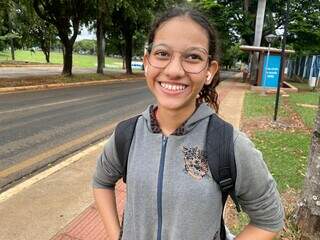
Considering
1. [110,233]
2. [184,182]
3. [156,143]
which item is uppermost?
[156,143]

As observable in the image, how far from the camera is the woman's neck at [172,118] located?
1658 millimetres

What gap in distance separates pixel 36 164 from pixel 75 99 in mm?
9142

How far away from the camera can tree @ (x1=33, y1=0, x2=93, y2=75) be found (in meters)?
22.2

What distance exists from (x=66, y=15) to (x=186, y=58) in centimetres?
2271

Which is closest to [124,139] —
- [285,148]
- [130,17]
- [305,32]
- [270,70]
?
[285,148]

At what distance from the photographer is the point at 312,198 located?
3.76 m

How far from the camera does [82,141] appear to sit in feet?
26.7

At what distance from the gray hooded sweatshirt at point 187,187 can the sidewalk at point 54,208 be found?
2.32m

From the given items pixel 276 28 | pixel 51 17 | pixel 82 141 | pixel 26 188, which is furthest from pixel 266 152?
pixel 276 28

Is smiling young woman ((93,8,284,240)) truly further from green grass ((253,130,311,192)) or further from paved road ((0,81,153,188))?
paved road ((0,81,153,188))

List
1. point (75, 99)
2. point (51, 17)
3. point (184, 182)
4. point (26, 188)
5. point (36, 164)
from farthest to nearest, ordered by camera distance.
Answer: point (51, 17) < point (75, 99) < point (36, 164) < point (26, 188) < point (184, 182)

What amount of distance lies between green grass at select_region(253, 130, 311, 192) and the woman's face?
154 inches

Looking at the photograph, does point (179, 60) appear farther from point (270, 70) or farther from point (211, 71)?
point (270, 70)

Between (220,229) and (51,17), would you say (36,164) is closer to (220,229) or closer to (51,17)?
(220,229)
